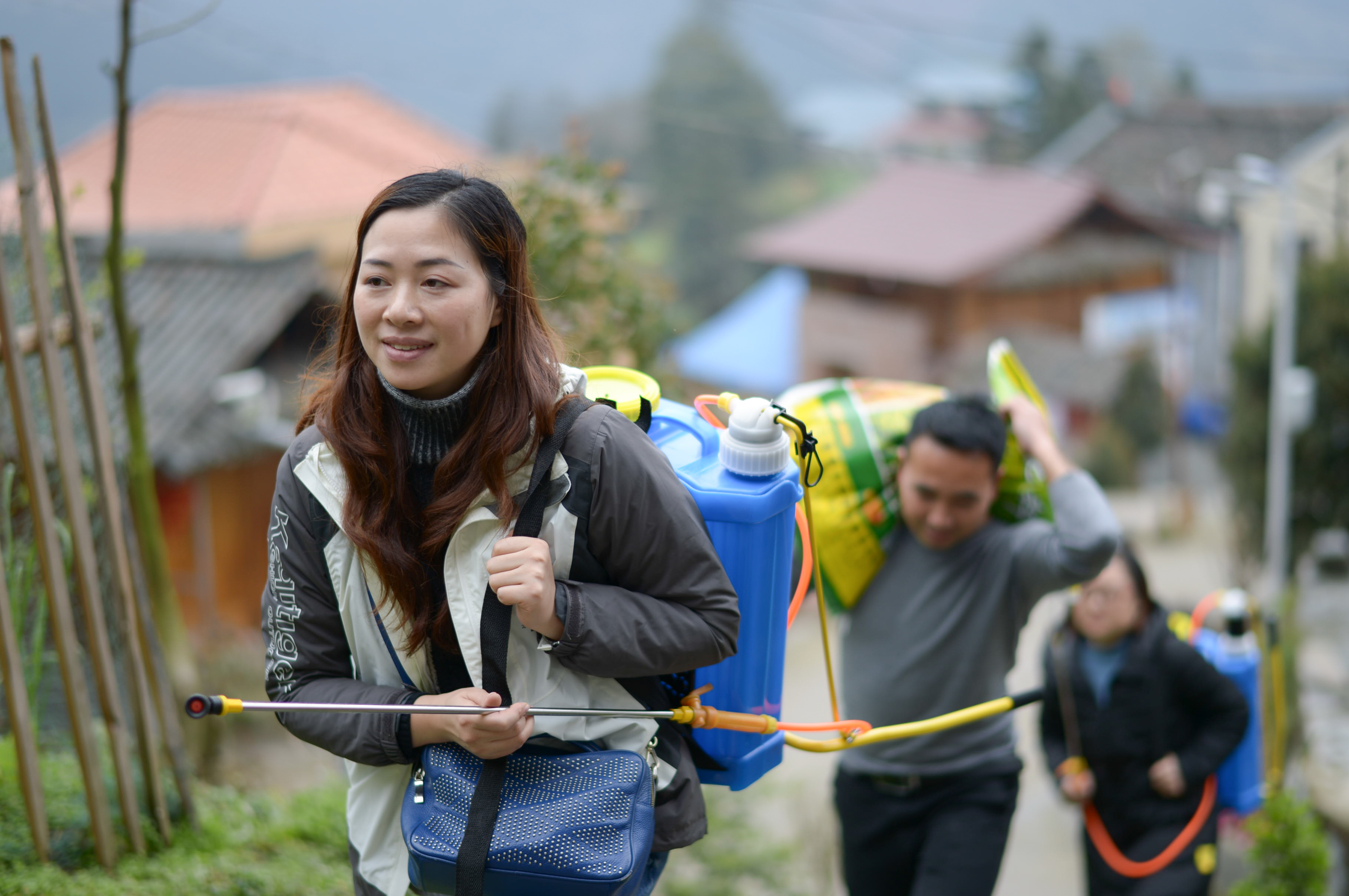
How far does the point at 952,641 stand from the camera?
9.31ft

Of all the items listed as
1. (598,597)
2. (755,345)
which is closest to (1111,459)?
(755,345)

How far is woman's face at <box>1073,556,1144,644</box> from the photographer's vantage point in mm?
3373

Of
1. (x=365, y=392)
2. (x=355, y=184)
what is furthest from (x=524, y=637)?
(x=355, y=184)

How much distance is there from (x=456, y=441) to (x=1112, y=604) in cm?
232

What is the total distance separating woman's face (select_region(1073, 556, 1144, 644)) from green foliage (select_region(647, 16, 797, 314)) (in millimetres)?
33156

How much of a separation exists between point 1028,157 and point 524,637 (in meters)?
36.0

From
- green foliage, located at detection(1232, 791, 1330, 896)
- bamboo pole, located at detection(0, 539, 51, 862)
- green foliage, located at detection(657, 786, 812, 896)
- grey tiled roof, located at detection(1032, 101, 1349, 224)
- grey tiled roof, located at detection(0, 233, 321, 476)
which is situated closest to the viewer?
bamboo pole, located at detection(0, 539, 51, 862)

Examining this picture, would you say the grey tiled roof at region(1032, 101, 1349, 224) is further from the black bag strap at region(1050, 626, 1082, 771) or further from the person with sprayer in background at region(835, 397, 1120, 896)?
the person with sprayer in background at region(835, 397, 1120, 896)

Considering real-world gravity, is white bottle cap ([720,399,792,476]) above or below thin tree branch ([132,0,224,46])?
below

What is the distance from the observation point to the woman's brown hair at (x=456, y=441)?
167cm

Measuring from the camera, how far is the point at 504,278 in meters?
1.75

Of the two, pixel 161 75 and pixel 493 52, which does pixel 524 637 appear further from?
pixel 493 52

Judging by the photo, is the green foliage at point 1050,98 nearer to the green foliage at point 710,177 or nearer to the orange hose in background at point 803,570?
the green foliage at point 710,177

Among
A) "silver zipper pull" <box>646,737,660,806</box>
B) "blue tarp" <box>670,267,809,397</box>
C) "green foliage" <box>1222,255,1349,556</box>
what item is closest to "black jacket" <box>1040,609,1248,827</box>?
"silver zipper pull" <box>646,737,660,806</box>
